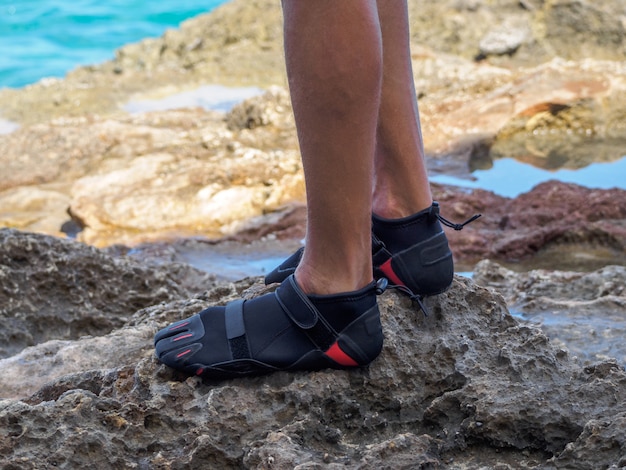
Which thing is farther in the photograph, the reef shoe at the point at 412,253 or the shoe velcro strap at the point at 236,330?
the reef shoe at the point at 412,253

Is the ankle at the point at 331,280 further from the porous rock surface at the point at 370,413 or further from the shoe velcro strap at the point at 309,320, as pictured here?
the porous rock surface at the point at 370,413

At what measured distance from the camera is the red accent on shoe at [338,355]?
1.68 meters

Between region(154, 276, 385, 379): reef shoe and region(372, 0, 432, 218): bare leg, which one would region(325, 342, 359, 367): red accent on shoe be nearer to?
region(154, 276, 385, 379): reef shoe

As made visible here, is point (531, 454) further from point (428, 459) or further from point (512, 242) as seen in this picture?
point (512, 242)

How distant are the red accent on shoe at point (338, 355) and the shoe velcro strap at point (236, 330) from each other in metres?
0.18

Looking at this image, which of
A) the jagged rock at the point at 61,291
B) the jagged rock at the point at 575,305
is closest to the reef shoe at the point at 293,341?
the jagged rock at the point at 575,305

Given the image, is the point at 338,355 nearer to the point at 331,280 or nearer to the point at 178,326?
the point at 331,280

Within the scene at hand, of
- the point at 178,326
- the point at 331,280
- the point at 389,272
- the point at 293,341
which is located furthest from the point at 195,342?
the point at 389,272

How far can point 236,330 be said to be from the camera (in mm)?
1709

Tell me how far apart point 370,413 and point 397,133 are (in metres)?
0.63

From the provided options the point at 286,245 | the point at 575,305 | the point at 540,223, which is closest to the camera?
the point at 575,305

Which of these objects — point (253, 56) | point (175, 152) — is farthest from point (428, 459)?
point (253, 56)

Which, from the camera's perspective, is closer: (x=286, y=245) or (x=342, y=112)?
(x=342, y=112)

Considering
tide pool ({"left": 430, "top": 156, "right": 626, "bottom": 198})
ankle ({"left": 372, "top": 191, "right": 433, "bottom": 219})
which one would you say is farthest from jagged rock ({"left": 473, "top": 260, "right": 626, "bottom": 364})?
tide pool ({"left": 430, "top": 156, "right": 626, "bottom": 198})
